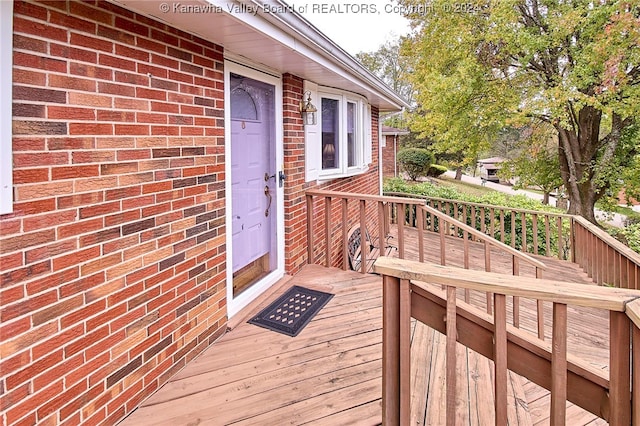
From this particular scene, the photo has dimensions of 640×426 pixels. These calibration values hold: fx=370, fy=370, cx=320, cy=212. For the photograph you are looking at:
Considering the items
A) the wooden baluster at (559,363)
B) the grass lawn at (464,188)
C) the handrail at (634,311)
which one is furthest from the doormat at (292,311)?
the grass lawn at (464,188)

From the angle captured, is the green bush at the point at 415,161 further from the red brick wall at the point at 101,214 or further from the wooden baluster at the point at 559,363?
the wooden baluster at the point at 559,363

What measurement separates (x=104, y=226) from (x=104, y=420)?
101 cm

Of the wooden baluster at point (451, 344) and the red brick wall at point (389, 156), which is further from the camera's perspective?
the red brick wall at point (389, 156)

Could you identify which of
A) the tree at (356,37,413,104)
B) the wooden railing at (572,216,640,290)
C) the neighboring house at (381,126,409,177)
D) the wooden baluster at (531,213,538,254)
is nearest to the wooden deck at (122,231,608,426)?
the wooden railing at (572,216,640,290)

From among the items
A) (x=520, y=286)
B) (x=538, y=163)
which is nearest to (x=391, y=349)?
(x=520, y=286)

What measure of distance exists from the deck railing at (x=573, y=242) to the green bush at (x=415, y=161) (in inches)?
498

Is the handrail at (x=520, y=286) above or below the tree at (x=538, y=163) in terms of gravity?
below

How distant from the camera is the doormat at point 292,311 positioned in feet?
9.95

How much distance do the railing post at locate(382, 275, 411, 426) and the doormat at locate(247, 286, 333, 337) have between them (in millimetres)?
1373

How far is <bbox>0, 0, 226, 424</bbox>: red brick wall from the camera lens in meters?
1.54

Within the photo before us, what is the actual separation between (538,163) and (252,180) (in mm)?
11571

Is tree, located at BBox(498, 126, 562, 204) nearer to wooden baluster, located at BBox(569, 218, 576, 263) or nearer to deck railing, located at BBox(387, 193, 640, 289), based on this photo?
Result: deck railing, located at BBox(387, 193, 640, 289)

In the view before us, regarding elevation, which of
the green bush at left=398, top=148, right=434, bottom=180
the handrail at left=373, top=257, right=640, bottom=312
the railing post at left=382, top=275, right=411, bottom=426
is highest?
the green bush at left=398, top=148, right=434, bottom=180

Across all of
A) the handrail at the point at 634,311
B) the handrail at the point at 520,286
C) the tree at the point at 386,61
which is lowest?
the handrail at the point at 634,311
